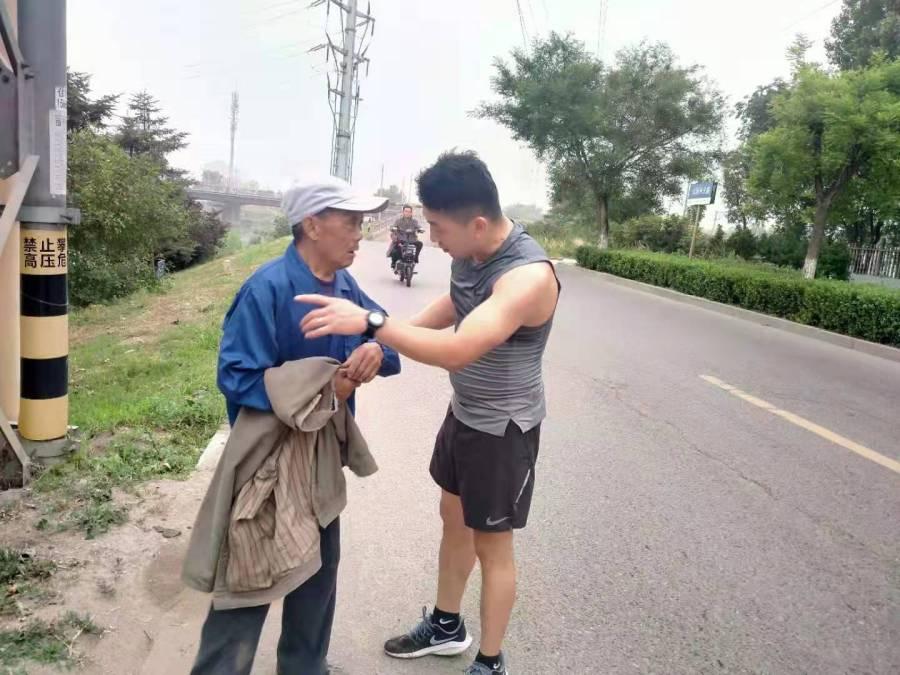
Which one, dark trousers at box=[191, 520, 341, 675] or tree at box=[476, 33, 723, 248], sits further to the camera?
tree at box=[476, 33, 723, 248]

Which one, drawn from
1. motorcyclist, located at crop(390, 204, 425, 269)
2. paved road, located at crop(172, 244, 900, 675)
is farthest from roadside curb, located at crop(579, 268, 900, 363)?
motorcyclist, located at crop(390, 204, 425, 269)

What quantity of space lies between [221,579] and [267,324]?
0.70 meters

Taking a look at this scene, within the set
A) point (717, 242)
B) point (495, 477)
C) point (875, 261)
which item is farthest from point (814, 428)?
point (717, 242)

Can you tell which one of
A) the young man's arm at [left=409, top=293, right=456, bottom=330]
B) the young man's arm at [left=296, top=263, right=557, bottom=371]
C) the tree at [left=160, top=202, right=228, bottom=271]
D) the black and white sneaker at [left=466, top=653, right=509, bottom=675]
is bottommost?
the tree at [left=160, top=202, right=228, bottom=271]

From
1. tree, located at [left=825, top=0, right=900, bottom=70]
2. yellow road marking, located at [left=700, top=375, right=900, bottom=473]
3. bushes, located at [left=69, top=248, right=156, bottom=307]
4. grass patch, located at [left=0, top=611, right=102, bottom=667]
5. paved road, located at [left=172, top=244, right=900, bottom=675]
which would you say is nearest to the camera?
grass patch, located at [left=0, top=611, right=102, bottom=667]

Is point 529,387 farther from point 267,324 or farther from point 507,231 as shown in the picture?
point 267,324

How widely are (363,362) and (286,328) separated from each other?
0.23 m

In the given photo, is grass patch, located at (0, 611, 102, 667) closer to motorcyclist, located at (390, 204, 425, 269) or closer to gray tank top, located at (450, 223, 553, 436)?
gray tank top, located at (450, 223, 553, 436)

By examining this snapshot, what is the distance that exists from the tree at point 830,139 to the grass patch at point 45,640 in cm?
1473

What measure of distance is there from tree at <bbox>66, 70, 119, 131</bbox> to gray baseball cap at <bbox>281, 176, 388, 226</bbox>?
32747mm

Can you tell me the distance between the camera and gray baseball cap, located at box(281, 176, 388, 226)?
194cm

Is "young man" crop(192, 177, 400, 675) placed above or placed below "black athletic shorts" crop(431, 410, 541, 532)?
above

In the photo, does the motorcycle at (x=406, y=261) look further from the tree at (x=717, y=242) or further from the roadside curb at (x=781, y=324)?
the tree at (x=717, y=242)

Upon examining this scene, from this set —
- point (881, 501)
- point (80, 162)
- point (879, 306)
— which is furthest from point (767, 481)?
point (80, 162)
